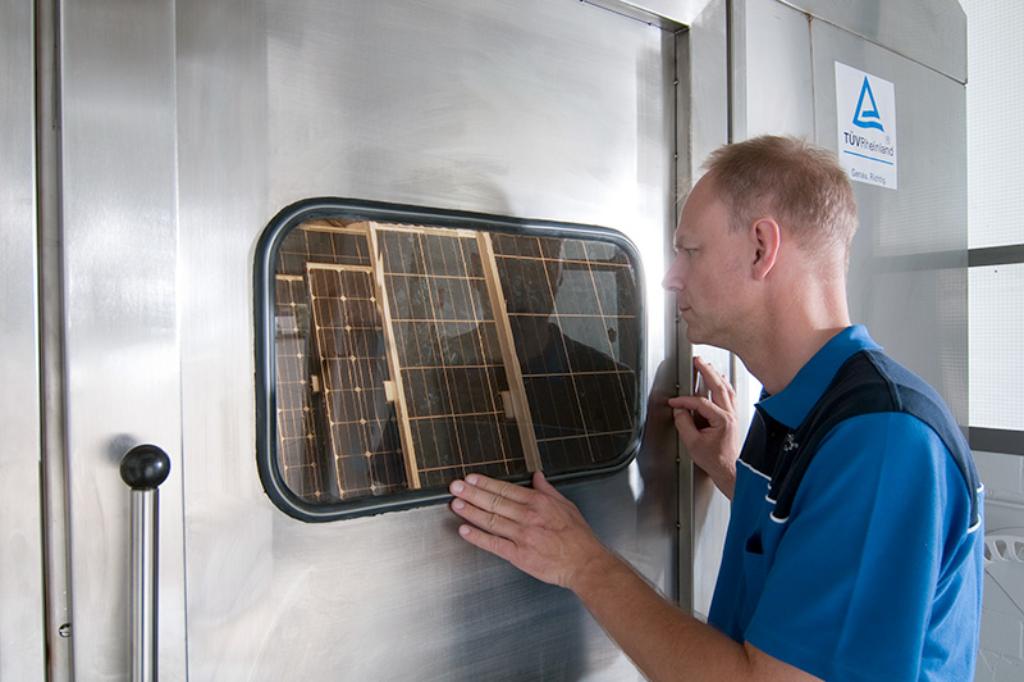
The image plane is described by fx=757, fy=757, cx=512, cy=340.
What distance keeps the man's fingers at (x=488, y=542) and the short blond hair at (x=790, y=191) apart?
0.58 m

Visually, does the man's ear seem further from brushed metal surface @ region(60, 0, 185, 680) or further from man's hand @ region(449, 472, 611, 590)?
brushed metal surface @ region(60, 0, 185, 680)

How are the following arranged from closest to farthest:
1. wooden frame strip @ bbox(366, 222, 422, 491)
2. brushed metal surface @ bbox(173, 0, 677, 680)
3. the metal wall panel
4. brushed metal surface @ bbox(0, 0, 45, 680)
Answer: brushed metal surface @ bbox(0, 0, 45, 680), brushed metal surface @ bbox(173, 0, 677, 680), wooden frame strip @ bbox(366, 222, 422, 491), the metal wall panel

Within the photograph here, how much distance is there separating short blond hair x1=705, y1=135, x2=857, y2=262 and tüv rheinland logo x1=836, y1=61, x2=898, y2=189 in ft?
1.93

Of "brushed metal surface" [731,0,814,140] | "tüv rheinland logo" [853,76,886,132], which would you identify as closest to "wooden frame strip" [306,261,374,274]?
"brushed metal surface" [731,0,814,140]

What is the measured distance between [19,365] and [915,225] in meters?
1.84

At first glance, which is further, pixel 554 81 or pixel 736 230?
pixel 554 81

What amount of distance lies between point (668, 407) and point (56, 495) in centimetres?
98

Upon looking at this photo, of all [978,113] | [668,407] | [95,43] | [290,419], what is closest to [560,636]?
[668,407]

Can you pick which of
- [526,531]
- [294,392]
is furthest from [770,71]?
[294,392]

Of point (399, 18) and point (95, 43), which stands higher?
point (399, 18)

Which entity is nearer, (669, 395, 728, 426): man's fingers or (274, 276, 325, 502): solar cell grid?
(274, 276, 325, 502): solar cell grid

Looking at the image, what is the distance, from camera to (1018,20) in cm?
234

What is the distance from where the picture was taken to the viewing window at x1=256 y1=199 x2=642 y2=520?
97 centimetres

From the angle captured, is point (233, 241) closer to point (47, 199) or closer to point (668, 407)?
point (47, 199)
